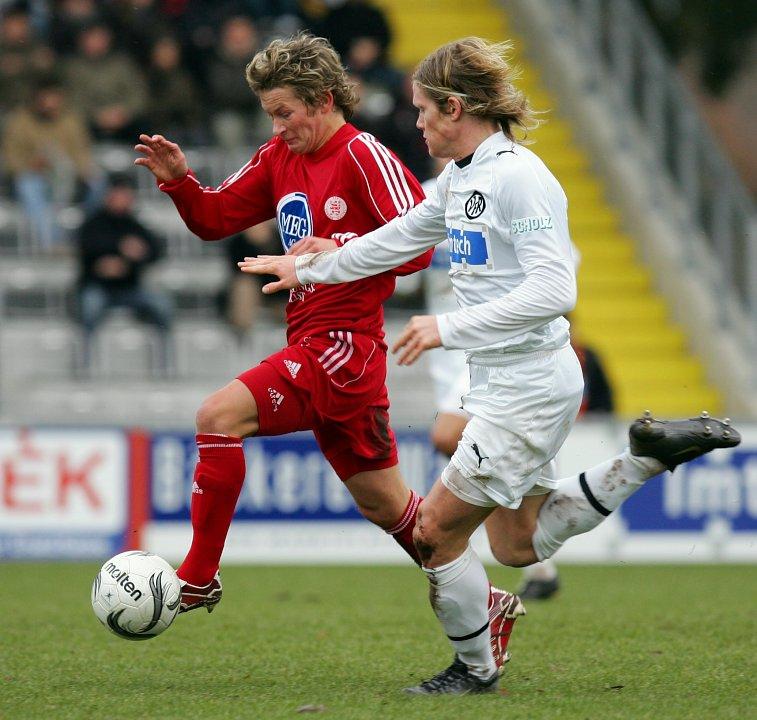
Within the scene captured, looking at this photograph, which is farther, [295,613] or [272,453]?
[272,453]

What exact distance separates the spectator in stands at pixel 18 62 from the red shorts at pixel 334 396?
8902 mm

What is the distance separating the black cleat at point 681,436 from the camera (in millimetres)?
5523

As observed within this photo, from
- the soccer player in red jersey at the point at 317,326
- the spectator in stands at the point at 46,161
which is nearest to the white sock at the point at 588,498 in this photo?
the soccer player in red jersey at the point at 317,326

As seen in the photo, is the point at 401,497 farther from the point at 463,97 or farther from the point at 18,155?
the point at 18,155

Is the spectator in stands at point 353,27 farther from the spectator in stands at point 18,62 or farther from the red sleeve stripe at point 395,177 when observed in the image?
the red sleeve stripe at point 395,177

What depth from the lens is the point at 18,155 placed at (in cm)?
1394

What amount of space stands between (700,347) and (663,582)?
5.60m

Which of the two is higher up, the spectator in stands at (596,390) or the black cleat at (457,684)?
the spectator in stands at (596,390)

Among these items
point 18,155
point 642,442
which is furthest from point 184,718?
point 18,155

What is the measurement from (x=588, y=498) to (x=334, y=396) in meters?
1.05

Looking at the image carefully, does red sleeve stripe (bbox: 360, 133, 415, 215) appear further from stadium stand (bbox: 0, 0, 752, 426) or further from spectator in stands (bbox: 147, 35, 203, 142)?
spectator in stands (bbox: 147, 35, 203, 142)

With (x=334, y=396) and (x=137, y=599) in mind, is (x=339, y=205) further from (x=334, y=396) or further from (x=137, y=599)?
(x=137, y=599)

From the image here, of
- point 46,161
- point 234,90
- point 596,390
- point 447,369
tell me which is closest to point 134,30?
point 234,90

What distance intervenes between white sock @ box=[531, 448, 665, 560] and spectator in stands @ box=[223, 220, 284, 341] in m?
7.40
